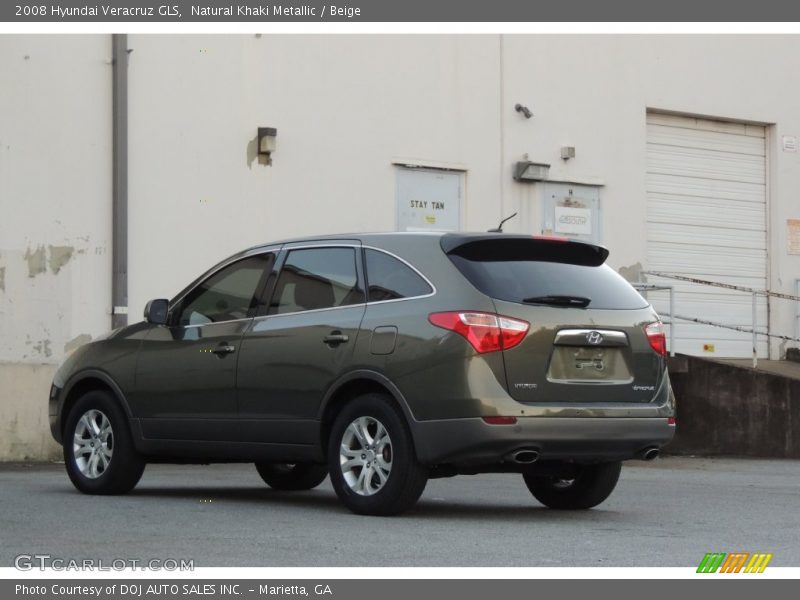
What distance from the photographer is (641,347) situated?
31.7 ft

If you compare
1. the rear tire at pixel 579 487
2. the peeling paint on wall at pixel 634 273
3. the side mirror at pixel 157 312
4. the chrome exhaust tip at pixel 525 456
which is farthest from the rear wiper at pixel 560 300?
the peeling paint on wall at pixel 634 273

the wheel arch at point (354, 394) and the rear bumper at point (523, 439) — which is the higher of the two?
the wheel arch at point (354, 394)

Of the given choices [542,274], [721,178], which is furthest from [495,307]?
[721,178]

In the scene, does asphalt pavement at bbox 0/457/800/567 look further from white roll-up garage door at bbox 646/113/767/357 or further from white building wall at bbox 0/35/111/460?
white roll-up garage door at bbox 646/113/767/357

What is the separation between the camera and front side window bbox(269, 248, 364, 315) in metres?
9.99

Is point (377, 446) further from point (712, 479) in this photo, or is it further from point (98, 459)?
point (712, 479)

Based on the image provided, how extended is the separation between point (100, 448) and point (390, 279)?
113 inches

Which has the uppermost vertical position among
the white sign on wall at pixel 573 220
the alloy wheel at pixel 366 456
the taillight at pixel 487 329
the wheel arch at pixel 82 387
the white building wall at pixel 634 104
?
the white building wall at pixel 634 104

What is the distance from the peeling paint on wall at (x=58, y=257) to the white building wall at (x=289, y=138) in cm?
2

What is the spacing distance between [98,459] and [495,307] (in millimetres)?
3614

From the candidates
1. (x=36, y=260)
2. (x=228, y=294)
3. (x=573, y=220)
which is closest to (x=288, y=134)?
(x=36, y=260)

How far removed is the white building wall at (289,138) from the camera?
17125 millimetres

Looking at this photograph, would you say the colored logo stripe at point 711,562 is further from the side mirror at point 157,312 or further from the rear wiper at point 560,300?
the side mirror at point 157,312

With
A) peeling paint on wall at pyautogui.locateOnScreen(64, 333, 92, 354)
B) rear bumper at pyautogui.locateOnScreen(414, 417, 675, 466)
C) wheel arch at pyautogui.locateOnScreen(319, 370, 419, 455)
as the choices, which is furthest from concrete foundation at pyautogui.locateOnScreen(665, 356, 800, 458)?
wheel arch at pyautogui.locateOnScreen(319, 370, 419, 455)
